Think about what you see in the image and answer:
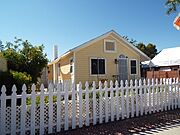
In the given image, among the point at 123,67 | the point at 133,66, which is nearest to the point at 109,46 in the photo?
the point at 123,67

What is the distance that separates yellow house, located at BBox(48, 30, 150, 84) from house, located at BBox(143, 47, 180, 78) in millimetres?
3409

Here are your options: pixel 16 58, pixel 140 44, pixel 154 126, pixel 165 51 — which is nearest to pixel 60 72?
pixel 16 58

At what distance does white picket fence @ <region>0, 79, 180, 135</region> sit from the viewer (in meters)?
6.21

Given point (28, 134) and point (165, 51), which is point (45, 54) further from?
point (165, 51)

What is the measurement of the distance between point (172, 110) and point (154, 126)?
9.81 ft

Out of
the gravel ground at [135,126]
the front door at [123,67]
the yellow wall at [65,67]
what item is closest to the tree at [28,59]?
the yellow wall at [65,67]

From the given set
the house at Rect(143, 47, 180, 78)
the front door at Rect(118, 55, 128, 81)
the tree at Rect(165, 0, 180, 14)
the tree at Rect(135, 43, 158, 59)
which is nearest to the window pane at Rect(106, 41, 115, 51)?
the front door at Rect(118, 55, 128, 81)

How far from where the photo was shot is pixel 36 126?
21.4 ft

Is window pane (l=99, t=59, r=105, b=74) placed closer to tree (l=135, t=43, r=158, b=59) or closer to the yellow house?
the yellow house

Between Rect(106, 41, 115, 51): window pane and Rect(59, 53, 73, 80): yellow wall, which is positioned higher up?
Rect(106, 41, 115, 51): window pane

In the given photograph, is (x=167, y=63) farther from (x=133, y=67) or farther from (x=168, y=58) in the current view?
(x=133, y=67)

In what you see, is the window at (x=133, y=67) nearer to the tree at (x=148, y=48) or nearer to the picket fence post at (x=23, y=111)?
the picket fence post at (x=23, y=111)

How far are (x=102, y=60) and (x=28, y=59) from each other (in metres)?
6.45

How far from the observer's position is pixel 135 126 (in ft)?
24.0
